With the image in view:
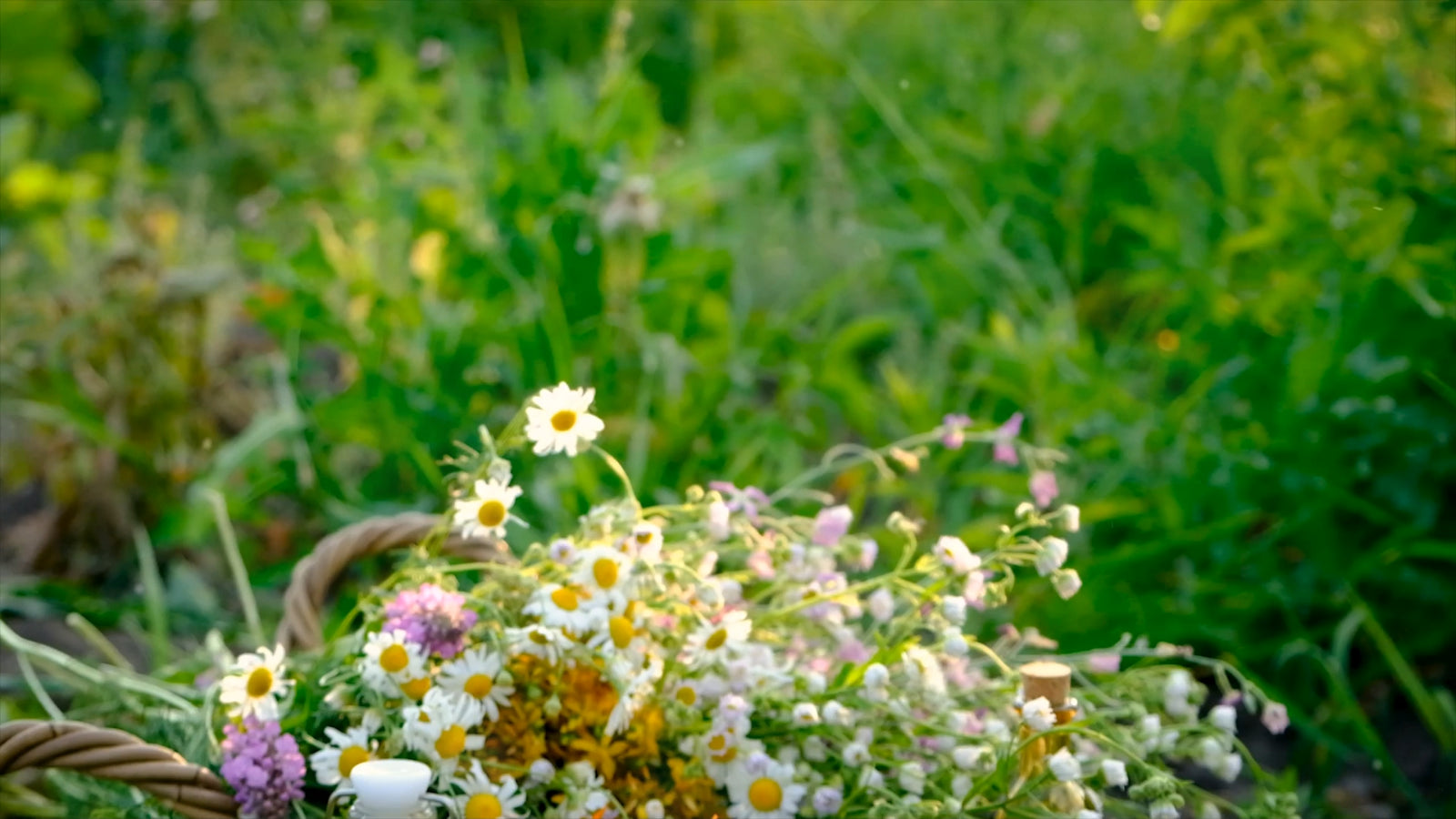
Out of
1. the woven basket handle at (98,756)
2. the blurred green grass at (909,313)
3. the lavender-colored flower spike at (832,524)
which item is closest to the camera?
the woven basket handle at (98,756)

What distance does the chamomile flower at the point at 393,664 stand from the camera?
1.04 m

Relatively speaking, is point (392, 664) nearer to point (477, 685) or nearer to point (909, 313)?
point (477, 685)

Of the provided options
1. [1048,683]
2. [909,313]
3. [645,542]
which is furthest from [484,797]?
[909,313]

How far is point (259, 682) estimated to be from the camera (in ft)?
3.49

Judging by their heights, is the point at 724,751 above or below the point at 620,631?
below

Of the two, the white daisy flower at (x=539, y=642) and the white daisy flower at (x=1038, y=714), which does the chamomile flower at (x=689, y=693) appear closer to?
the white daisy flower at (x=539, y=642)

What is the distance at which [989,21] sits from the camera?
304cm

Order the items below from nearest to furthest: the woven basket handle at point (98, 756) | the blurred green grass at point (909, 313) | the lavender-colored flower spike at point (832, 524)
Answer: the woven basket handle at point (98, 756), the lavender-colored flower spike at point (832, 524), the blurred green grass at point (909, 313)

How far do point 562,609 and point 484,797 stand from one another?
0.15 meters

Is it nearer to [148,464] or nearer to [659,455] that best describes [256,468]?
[148,464]

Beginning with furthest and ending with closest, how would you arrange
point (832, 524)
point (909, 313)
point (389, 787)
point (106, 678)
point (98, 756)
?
point (909, 313)
point (106, 678)
point (832, 524)
point (98, 756)
point (389, 787)

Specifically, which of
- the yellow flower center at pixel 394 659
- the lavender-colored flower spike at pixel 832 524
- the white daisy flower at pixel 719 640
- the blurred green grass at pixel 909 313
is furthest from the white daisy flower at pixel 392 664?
the blurred green grass at pixel 909 313

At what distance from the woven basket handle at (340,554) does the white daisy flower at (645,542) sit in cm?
22

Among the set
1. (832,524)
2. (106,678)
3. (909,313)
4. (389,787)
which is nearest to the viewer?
(389,787)
